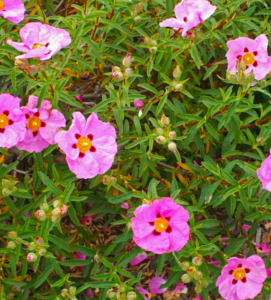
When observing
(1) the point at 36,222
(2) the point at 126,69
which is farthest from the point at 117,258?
(2) the point at 126,69

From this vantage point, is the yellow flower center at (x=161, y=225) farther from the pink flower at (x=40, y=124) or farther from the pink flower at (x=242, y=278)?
the pink flower at (x=40, y=124)

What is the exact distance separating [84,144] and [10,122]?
48cm

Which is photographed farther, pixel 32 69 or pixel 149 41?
pixel 149 41

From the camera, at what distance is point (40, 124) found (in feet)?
8.41

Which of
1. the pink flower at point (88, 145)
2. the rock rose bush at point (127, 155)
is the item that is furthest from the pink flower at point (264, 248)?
the pink flower at point (88, 145)

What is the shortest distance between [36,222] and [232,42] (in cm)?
186

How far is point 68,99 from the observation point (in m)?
2.58

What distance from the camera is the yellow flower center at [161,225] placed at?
7.60ft

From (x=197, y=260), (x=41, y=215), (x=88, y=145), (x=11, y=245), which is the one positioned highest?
(x=88, y=145)

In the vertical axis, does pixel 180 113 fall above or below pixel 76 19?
below

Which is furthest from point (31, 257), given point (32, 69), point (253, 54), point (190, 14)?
point (253, 54)

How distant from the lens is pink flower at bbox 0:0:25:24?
8.55 ft

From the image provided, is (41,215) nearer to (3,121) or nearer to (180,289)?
(3,121)

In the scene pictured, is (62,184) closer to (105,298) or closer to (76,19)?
(105,298)
